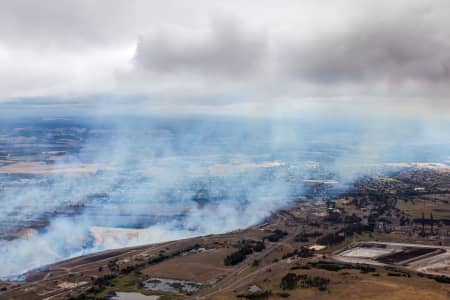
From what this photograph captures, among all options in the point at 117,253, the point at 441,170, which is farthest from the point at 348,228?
the point at 441,170

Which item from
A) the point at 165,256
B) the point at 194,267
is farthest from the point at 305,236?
the point at 165,256

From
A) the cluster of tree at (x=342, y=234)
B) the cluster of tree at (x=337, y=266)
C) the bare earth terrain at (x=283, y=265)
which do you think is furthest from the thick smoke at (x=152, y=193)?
the cluster of tree at (x=337, y=266)

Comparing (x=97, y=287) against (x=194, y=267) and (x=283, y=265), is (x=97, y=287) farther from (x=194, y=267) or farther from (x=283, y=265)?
(x=283, y=265)

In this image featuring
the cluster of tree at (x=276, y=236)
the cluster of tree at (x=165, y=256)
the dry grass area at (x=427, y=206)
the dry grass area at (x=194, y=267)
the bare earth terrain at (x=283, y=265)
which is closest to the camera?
the bare earth terrain at (x=283, y=265)

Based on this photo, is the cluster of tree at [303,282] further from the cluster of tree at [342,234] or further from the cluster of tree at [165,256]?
the cluster of tree at [165,256]

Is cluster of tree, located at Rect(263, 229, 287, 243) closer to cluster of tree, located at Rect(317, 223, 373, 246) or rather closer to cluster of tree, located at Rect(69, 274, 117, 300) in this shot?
cluster of tree, located at Rect(317, 223, 373, 246)

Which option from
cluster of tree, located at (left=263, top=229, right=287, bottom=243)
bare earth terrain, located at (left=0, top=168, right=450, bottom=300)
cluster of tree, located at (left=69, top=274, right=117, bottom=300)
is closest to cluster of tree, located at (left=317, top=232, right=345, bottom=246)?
bare earth terrain, located at (left=0, top=168, right=450, bottom=300)

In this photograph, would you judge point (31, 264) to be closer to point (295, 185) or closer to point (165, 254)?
point (165, 254)
